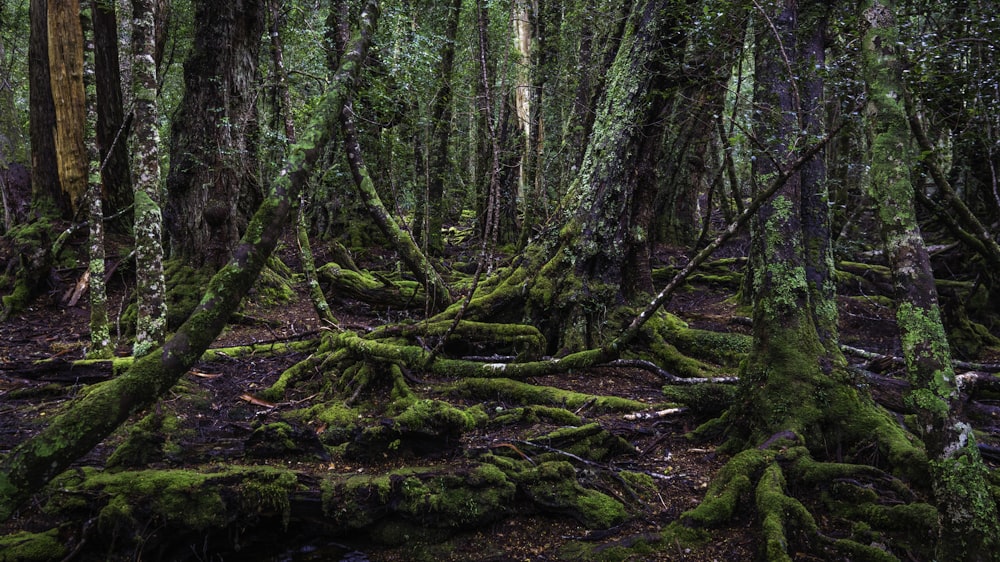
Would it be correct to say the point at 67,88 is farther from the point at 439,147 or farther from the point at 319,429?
the point at 319,429

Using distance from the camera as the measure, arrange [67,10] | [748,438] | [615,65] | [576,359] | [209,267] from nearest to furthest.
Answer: [748,438], [576,359], [615,65], [209,267], [67,10]

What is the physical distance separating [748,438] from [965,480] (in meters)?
2.06

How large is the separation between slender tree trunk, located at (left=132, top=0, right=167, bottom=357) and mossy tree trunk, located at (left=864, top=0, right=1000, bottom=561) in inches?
242

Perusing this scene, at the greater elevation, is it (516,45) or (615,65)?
(516,45)

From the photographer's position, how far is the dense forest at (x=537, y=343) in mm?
3195

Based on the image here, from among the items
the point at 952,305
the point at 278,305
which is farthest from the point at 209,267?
the point at 952,305

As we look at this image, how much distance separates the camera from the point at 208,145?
957cm

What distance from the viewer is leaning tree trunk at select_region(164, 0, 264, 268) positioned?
953 centimetres

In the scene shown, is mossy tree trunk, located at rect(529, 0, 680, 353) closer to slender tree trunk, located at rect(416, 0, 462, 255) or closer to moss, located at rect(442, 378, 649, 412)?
Answer: moss, located at rect(442, 378, 649, 412)

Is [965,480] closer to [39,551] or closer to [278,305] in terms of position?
[39,551]

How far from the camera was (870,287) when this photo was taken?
36.1 feet

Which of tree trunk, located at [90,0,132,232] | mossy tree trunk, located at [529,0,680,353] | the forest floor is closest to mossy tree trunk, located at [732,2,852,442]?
the forest floor

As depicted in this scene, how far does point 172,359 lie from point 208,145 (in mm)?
8008

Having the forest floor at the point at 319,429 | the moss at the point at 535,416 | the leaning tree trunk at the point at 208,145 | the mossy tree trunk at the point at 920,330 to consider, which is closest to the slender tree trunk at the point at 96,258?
the forest floor at the point at 319,429
